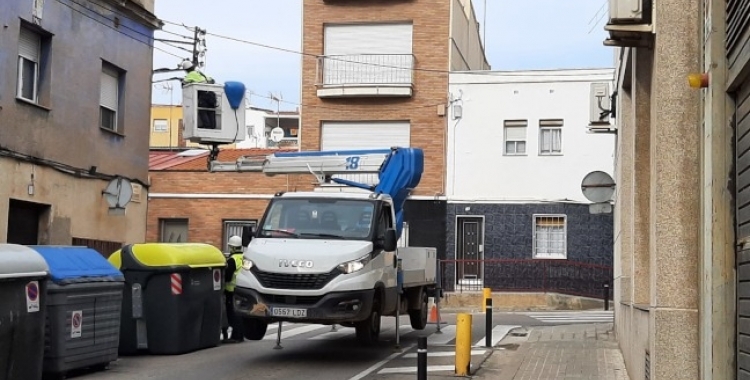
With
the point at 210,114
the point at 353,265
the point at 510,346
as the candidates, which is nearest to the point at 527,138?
the point at 210,114

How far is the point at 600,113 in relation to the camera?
1944 centimetres

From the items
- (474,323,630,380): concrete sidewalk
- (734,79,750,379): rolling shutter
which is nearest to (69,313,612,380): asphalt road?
(474,323,630,380): concrete sidewalk

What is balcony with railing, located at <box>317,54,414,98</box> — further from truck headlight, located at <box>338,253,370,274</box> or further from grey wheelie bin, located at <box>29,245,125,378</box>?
grey wheelie bin, located at <box>29,245,125,378</box>

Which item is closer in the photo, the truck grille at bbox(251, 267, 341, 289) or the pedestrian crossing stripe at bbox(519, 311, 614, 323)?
the truck grille at bbox(251, 267, 341, 289)

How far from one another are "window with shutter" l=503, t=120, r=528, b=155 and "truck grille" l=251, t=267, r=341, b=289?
18.6 m

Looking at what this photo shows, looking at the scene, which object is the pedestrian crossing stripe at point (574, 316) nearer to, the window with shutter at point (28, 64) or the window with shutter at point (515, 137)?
the window with shutter at point (515, 137)

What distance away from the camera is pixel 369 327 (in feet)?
44.2

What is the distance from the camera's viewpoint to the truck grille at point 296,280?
41.5 ft

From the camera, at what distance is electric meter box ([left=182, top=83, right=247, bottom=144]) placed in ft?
66.2

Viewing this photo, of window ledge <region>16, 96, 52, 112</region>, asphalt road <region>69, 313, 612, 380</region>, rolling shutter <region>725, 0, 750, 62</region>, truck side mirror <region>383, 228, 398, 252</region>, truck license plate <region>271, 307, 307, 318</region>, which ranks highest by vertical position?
window ledge <region>16, 96, 52, 112</region>

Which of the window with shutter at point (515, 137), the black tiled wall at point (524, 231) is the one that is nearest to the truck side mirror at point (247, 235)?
the black tiled wall at point (524, 231)

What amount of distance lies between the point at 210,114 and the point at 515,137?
12.8 meters

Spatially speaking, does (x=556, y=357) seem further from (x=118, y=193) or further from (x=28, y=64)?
(x=28, y=64)

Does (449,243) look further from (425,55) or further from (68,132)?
(68,132)
